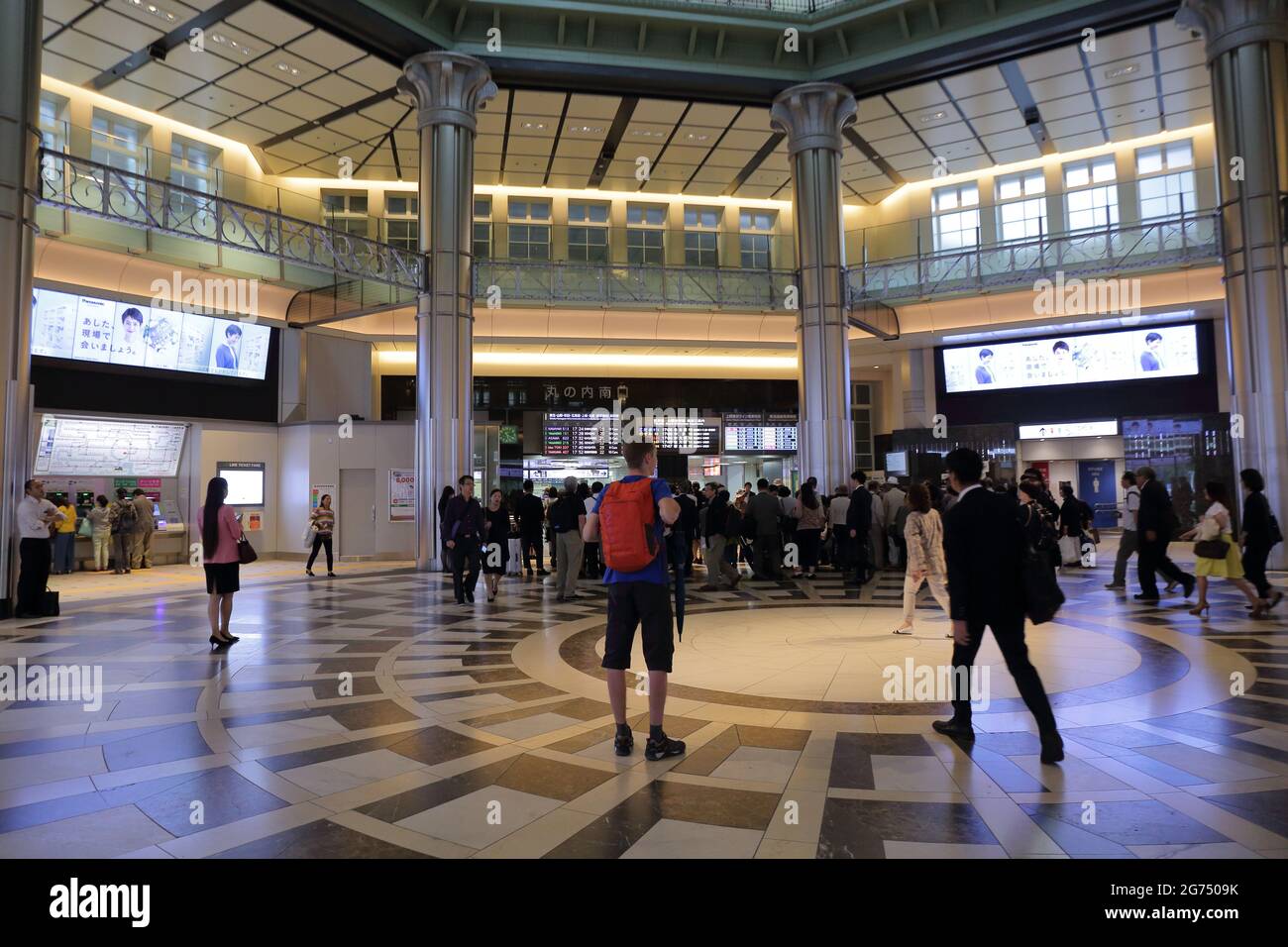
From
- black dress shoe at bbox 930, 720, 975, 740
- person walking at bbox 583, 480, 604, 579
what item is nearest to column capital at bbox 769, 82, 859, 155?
person walking at bbox 583, 480, 604, 579

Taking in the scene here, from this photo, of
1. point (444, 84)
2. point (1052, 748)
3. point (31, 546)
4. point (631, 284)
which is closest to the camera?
point (1052, 748)

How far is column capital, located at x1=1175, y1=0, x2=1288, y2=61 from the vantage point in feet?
42.9

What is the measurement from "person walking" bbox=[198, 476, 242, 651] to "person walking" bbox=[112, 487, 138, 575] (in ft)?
32.5

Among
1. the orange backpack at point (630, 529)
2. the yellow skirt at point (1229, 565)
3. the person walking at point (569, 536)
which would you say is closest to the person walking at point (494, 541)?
the person walking at point (569, 536)

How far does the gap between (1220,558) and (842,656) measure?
14.6ft

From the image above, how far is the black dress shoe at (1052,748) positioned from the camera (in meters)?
3.80

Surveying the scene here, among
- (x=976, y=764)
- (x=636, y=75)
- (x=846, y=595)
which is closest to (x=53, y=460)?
(x=636, y=75)

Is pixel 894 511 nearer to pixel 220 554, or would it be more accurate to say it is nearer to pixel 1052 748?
pixel 1052 748

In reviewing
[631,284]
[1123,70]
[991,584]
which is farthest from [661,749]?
[1123,70]

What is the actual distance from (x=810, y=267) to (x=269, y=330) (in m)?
12.6

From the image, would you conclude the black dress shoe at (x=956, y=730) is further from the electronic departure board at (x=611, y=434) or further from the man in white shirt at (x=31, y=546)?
the electronic departure board at (x=611, y=434)

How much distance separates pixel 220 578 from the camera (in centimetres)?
737

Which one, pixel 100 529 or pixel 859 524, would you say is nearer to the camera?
pixel 859 524
